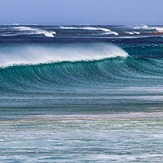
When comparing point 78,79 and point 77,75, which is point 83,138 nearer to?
point 78,79

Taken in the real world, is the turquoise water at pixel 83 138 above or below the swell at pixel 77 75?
below

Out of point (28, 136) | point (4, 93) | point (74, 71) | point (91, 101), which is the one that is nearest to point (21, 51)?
point (74, 71)

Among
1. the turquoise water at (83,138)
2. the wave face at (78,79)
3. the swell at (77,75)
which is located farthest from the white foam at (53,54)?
the turquoise water at (83,138)

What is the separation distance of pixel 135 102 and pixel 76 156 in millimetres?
8760

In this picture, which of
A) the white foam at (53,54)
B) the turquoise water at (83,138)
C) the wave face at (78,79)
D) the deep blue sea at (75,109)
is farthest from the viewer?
the white foam at (53,54)

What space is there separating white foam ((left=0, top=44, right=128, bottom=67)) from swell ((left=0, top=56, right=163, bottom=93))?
648 millimetres

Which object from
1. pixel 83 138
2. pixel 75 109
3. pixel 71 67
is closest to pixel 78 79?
pixel 71 67

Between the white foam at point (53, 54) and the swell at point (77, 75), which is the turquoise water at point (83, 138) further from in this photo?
the white foam at point (53, 54)

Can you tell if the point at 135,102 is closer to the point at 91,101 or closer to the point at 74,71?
the point at 91,101

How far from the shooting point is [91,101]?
26750 millimetres

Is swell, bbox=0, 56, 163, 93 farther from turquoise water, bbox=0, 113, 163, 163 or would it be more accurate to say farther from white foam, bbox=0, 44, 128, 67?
turquoise water, bbox=0, 113, 163, 163

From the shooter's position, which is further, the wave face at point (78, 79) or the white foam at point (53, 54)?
the white foam at point (53, 54)

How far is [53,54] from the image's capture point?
152 ft

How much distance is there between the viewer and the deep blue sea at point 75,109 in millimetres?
18156
